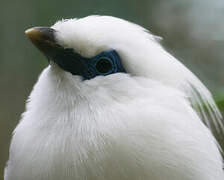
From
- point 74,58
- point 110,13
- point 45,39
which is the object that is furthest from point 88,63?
point 110,13

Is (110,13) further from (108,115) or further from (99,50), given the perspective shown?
(108,115)

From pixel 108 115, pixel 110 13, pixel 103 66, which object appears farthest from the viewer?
pixel 110 13

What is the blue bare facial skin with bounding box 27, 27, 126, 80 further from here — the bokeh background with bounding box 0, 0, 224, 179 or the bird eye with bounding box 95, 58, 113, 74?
the bokeh background with bounding box 0, 0, 224, 179

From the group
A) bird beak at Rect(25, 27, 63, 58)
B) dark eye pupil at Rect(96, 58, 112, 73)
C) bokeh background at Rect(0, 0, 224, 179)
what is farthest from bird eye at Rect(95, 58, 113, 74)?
bokeh background at Rect(0, 0, 224, 179)

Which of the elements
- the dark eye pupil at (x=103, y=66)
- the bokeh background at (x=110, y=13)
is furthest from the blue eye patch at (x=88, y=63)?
the bokeh background at (x=110, y=13)

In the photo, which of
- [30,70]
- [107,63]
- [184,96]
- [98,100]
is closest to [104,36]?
[107,63]
